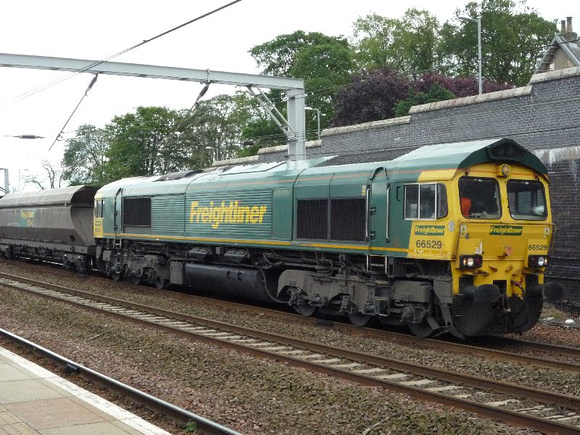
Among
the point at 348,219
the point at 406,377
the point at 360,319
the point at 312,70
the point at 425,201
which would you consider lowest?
the point at 406,377

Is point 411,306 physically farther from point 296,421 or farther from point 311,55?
point 311,55

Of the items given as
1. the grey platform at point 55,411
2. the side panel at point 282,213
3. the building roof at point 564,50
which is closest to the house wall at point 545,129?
the side panel at point 282,213

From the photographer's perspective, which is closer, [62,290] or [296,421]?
[296,421]

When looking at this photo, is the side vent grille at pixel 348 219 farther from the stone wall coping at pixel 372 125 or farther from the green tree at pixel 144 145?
the green tree at pixel 144 145

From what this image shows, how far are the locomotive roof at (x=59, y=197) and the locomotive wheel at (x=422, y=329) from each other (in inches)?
684

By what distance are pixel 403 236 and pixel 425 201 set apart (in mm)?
772

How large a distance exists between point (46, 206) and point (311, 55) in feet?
123

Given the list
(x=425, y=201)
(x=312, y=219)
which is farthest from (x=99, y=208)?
(x=425, y=201)

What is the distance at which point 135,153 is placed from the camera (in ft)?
218

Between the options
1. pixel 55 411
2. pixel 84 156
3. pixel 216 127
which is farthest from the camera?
pixel 84 156

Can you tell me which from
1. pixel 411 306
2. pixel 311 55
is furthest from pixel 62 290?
pixel 311 55

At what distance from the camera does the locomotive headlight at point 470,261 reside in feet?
38.2

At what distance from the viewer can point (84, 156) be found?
269ft

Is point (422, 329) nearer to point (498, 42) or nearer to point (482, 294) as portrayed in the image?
point (482, 294)
